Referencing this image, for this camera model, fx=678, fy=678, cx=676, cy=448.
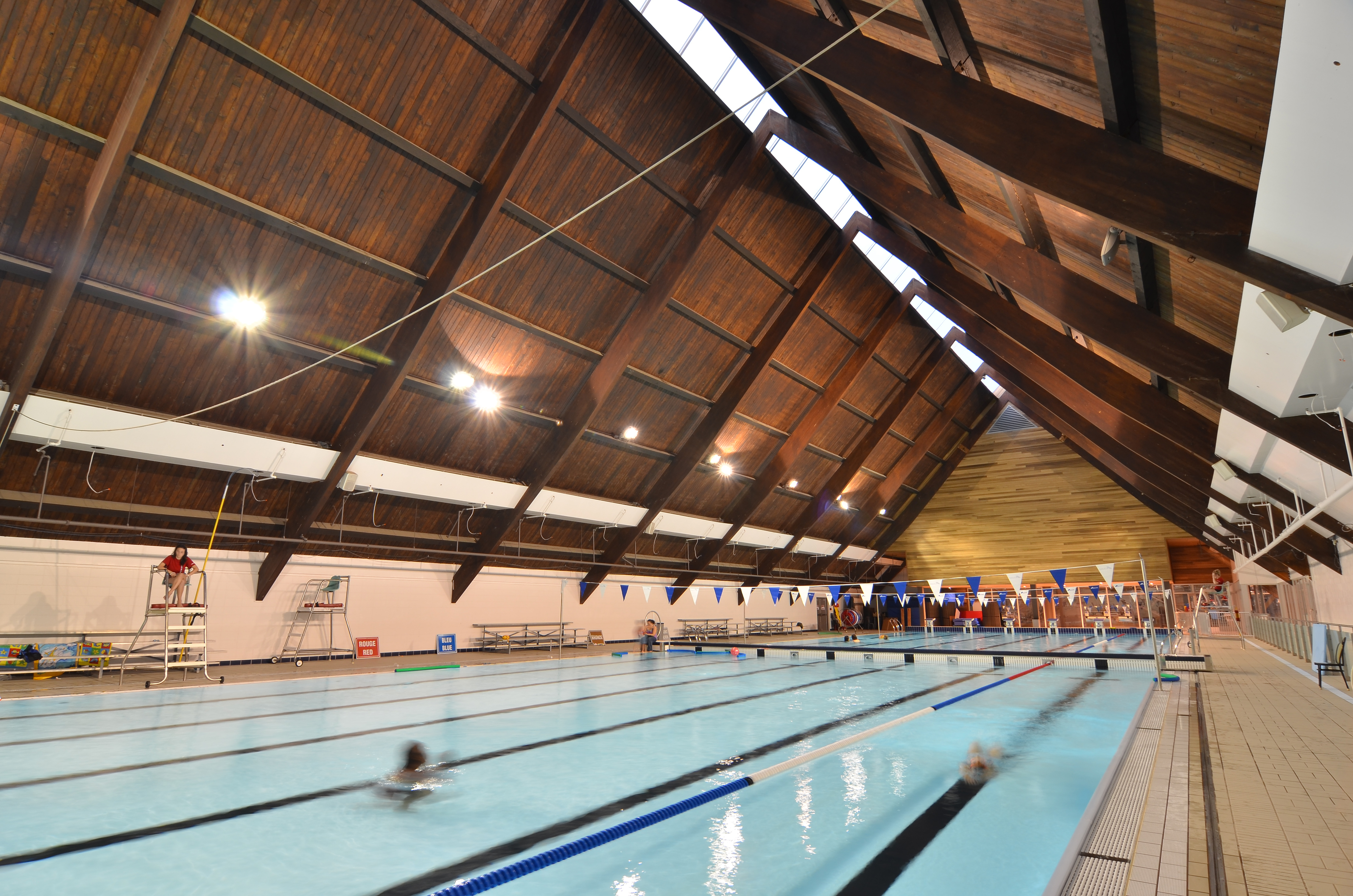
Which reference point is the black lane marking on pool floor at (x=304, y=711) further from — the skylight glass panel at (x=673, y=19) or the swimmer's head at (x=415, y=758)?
the skylight glass panel at (x=673, y=19)

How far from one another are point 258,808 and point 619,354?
427 inches

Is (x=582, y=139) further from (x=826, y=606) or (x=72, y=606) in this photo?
(x=826, y=606)

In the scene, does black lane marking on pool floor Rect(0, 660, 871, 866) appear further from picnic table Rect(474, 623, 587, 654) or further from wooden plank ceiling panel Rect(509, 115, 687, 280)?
picnic table Rect(474, 623, 587, 654)

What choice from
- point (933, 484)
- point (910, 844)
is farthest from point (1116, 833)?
point (933, 484)

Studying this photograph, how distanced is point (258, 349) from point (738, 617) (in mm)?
19000

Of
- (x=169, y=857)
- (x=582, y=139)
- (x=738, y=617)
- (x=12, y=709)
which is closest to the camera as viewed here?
(x=169, y=857)

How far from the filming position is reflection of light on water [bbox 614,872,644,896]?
3162mm

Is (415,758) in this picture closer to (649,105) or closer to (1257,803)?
(1257,803)

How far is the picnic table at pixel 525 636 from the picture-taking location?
16.6 meters

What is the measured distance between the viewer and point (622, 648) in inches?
733

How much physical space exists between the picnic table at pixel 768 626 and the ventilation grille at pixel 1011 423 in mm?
12148

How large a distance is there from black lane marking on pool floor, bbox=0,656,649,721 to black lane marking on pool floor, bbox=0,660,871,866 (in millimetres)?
4868

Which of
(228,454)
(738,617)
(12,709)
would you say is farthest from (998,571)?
(12,709)

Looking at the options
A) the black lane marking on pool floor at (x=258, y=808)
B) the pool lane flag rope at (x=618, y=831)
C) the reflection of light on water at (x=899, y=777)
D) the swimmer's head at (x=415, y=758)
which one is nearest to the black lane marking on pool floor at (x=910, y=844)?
the reflection of light on water at (x=899, y=777)
